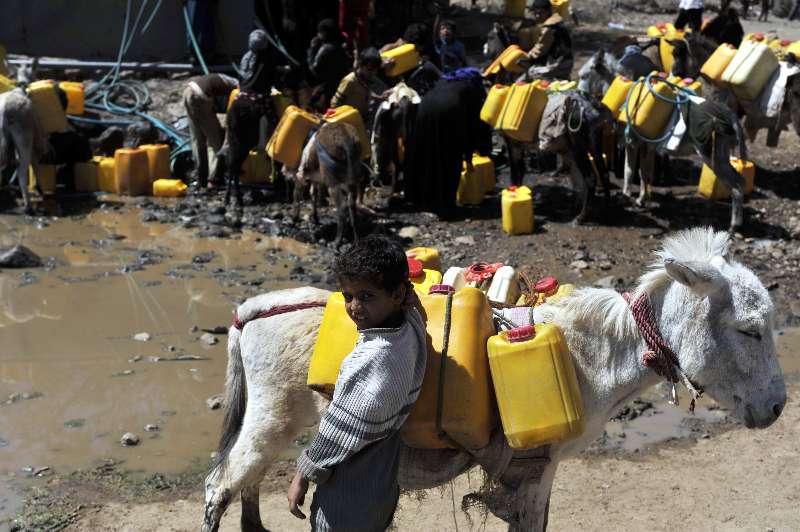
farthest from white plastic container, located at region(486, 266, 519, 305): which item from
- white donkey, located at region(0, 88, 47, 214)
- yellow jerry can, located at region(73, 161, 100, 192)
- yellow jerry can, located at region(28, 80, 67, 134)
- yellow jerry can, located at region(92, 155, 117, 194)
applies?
yellow jerry can, located at region(73, 161, 100, 192)

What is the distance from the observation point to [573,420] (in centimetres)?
348

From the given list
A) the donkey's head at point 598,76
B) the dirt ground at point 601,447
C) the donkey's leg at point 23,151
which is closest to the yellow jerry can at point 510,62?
the donkey's head at point 598,76

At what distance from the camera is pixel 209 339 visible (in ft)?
26.0

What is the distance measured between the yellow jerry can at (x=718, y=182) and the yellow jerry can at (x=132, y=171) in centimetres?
712

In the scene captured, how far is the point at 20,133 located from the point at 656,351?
10.1 meters

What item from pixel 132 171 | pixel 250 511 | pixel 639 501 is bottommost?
pixel 132 171

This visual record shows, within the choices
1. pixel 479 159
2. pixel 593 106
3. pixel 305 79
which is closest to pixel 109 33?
pixel 305 79

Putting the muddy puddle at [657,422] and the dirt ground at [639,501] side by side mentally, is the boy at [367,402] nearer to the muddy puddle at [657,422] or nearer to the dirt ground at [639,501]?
the dirt ground at [639,501]

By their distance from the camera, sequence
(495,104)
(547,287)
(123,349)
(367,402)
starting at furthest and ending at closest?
(495,104) → (123,349) → (547,287) → (367,402)

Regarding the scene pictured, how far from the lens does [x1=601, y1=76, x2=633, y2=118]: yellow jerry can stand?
12.0 m

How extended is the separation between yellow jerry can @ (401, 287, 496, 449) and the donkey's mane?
1.35 ft

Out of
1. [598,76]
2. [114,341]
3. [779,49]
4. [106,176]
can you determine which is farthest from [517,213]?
[106,176]

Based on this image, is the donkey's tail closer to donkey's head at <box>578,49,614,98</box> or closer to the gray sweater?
the gray sweater

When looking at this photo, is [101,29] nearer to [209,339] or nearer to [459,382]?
[209,339]
